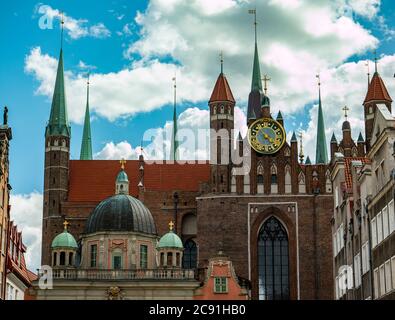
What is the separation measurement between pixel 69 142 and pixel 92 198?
238 inches

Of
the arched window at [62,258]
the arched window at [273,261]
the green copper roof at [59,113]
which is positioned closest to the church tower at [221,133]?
the arched window at [273,261]

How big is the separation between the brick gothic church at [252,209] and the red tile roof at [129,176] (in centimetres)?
76

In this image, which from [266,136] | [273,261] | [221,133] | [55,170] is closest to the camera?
[273,261]

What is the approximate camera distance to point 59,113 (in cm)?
9062

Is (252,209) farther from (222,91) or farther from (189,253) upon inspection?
(222,91)

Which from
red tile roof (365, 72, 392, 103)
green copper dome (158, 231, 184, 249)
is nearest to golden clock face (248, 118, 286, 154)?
red tile roof (365, 72, 392, 103)

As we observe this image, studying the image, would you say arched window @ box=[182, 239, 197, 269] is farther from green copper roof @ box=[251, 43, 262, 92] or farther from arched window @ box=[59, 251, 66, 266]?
green copper roof @ box=[251, 43, 262, 92]

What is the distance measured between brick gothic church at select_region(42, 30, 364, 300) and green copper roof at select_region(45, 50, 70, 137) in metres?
0.15

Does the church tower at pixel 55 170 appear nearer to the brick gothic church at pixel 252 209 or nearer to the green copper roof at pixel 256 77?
the brick gothic church at pixel 252 209

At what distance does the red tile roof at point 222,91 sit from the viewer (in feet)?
286

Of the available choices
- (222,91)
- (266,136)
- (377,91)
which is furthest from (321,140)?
(266,136)

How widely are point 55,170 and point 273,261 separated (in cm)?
2303
